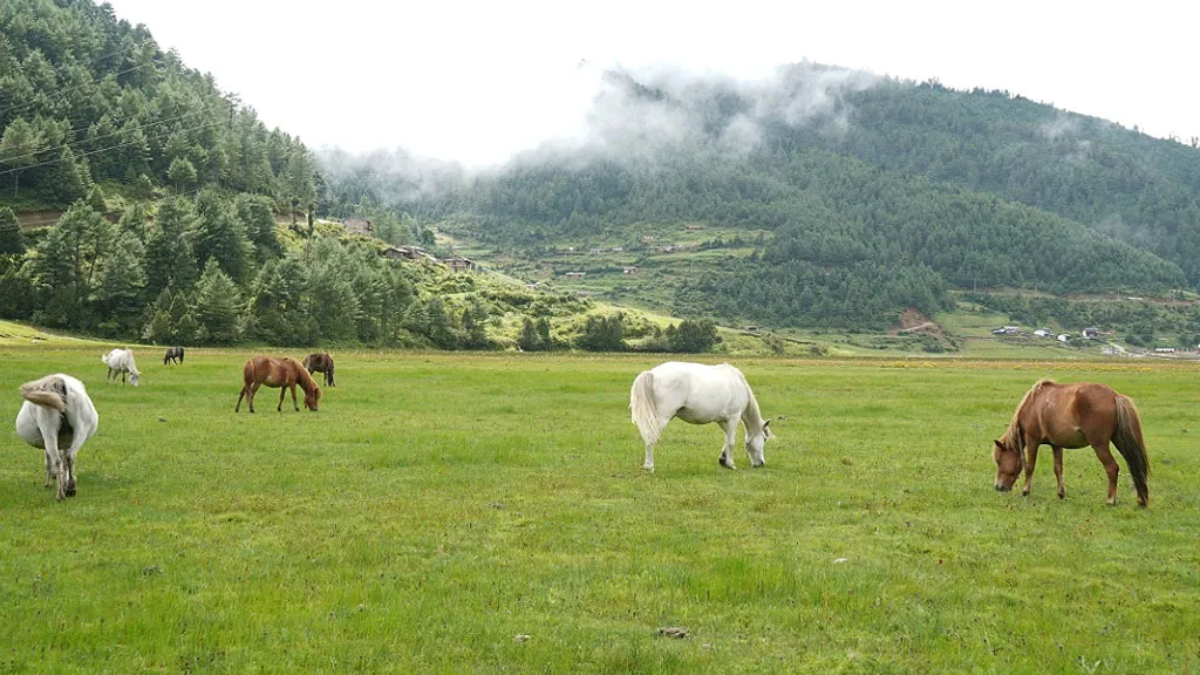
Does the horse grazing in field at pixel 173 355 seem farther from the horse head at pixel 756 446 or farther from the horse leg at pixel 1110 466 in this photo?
the horse leg at pixel 1110 466

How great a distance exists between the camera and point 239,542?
1184 cm

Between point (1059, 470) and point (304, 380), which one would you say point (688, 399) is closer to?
point (1059, 470)

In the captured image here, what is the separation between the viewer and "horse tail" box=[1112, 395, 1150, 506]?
15258 millimetres

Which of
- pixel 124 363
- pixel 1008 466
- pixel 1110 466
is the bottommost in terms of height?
pixel 124 363

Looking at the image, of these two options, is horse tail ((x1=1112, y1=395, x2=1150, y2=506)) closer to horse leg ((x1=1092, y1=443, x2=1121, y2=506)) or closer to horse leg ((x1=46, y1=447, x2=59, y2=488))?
horse leg ((x1=1092, y1=443, x2=1121, y2=506))

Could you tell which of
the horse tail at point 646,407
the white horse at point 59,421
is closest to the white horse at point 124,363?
the white horse at point 59,421

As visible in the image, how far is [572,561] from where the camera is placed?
36.3 feet

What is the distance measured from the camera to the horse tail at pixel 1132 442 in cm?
1526

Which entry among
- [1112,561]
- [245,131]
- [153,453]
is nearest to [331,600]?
[1112,561]

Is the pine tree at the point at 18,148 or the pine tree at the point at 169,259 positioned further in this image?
the pine tree at the point at 18,148

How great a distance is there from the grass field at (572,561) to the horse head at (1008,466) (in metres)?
0.66

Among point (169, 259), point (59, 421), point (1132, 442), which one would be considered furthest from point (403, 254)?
point (1132, 442)

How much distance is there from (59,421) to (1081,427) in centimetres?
1905

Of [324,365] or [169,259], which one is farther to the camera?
[169,259]
